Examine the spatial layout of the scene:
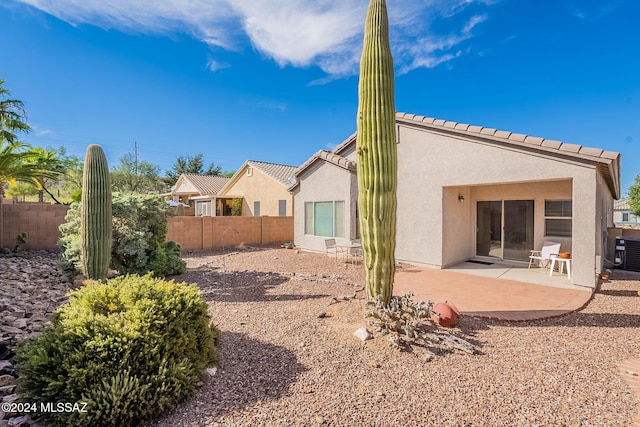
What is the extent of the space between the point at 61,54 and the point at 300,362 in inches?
698

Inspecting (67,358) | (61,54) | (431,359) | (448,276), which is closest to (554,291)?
(448,276)

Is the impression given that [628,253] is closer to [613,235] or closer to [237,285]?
[613,235]

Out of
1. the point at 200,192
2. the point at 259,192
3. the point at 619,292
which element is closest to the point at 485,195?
the point at 619,292

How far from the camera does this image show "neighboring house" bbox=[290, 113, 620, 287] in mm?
7996

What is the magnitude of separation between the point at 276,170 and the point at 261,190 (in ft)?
7.51

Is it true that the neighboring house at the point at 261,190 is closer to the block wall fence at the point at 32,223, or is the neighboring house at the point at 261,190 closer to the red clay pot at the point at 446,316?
the block wall fence at the point at 32,223

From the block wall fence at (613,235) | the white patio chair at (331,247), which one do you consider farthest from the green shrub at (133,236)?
the block wall fence at (613,235)

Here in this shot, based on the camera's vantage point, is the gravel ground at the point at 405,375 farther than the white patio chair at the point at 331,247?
No

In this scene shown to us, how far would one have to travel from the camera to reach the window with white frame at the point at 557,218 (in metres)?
10.4

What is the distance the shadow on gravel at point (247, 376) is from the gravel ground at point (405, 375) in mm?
14

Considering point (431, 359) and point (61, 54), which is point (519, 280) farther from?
point (61, 54)

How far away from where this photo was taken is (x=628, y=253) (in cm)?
1100

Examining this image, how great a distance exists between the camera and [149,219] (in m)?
9.35

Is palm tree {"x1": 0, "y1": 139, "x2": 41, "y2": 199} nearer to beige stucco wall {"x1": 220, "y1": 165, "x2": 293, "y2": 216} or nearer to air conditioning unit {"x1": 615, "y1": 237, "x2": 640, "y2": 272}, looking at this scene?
beige stucco wall {"x1": 220, "y1": 165, "x2": 293, "y2": 216}
